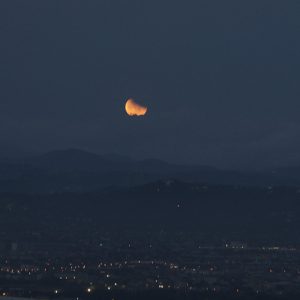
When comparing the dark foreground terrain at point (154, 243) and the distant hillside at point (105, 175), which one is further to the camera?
the distant hillside at point (105, 175)

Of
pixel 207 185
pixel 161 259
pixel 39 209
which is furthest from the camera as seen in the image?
pixel 207 185

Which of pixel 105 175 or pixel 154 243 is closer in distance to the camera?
pixel 154 243

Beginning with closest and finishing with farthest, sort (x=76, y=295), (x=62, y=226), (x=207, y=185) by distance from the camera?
(x=76, y=295)
(x=62, y=226)
(x=207, y=185)

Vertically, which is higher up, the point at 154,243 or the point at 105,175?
the point at 105,175

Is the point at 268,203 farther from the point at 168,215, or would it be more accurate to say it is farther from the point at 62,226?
the point at 62,226

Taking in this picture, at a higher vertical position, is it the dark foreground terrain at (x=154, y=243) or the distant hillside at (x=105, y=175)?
the distant hillside at (x=105, y=175)

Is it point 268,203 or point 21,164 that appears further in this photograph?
point 21,164

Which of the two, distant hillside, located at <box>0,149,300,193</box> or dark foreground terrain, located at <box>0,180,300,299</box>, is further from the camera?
distant hillside, located at <box>0,149,300,193</box>

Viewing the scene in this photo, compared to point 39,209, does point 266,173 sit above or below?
above

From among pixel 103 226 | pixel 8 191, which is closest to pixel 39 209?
pixel 103 226

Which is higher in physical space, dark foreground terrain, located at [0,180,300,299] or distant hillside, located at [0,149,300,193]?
distant hillside, located at [0,149,300,193]

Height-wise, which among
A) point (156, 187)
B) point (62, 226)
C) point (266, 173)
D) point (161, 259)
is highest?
point (266, 173)
